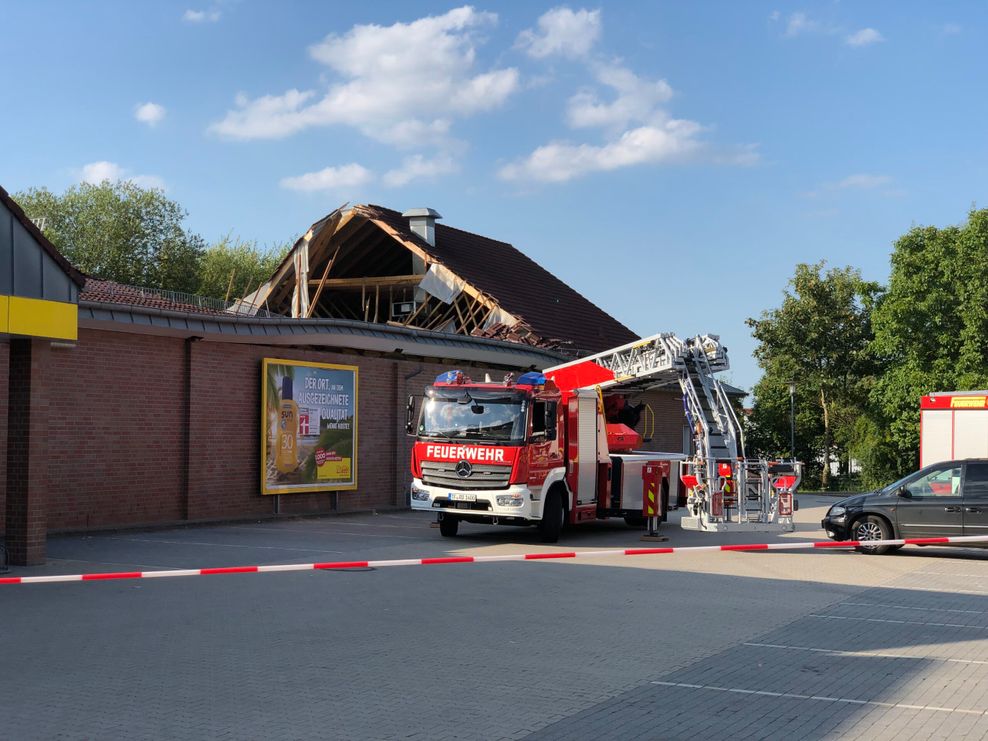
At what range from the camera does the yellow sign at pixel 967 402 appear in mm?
25688

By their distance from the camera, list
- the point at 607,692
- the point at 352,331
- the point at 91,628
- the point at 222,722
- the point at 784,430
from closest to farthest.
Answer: the point at 222,722 < the point at 607,692 < the point at 91,628 < the point at 352,331 < the point at 784,430

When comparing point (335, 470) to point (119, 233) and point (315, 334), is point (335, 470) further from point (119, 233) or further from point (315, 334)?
point (119, 233)

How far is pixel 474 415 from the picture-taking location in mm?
19484

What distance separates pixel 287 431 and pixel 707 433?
9.07 meters

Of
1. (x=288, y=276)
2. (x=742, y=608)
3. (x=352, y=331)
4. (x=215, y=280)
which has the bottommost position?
(x=742, y=608)

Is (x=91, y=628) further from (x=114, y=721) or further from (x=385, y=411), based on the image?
(x=385, y=411)

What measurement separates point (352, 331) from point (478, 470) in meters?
8.22

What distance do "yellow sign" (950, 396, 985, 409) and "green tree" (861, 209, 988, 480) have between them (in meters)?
14.4

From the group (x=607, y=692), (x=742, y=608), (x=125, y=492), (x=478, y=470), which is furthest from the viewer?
(x=125, y=492)

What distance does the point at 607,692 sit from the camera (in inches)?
318

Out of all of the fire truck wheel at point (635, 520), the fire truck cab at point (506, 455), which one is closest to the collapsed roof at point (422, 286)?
the fire truck wheel at point (635, 520)

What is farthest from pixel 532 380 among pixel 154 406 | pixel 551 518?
pixel 154 406

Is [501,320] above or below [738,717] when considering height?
above

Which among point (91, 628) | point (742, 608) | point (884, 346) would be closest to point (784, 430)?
point (884, 346)
